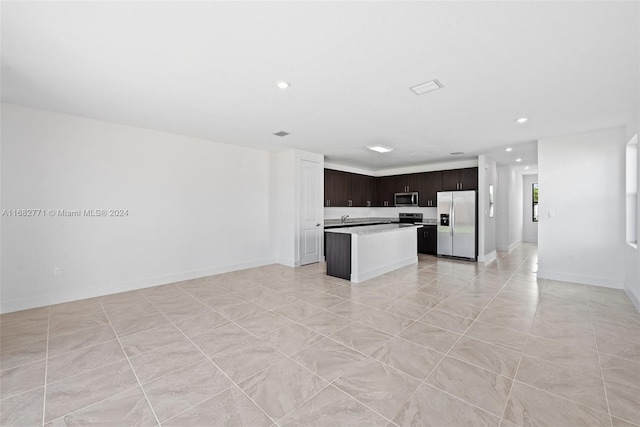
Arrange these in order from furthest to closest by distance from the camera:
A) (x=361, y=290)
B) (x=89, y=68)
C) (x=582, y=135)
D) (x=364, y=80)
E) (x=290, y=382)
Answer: (x=582, y=135) → (x=361, y=290) → (x=364, y=80) → (x=89, y=68) → (x=290, y=382)

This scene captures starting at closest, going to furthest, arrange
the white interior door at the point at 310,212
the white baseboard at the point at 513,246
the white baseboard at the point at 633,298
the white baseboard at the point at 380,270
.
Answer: the white baseboard at the point at 633,298
the white baseboard at the point at 380,270
the white interior door at the point at 310,212
the white baseboard at the point at 513,246

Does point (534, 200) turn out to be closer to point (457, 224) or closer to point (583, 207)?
point (457, 224)

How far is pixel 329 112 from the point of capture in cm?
374

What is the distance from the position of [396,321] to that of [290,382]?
5.09 ft

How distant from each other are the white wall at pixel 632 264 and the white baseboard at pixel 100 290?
20.8 ft

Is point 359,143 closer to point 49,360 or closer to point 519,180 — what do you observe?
point 49,360

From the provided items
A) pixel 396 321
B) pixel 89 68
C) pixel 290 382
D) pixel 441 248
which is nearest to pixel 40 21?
pixel 89 68

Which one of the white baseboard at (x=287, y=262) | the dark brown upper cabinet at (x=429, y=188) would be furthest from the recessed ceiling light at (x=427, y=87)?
the dark brown upper cabinet at (x=429, y=188)

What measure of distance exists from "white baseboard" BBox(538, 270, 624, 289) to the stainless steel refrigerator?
69.2 inches

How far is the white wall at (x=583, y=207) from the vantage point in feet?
14.5

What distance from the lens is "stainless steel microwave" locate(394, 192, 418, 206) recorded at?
320 inches

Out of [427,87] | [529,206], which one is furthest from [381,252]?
[529,206]

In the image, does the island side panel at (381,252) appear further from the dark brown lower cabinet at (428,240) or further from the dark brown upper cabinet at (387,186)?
the dark brown upper cabinet at (387,186)

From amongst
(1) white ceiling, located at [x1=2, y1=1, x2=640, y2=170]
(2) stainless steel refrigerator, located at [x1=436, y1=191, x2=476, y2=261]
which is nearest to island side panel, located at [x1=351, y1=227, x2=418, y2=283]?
(2) stainless steel refrigerator, located at [x1=436, y1=191, x2=476, y2=261]
